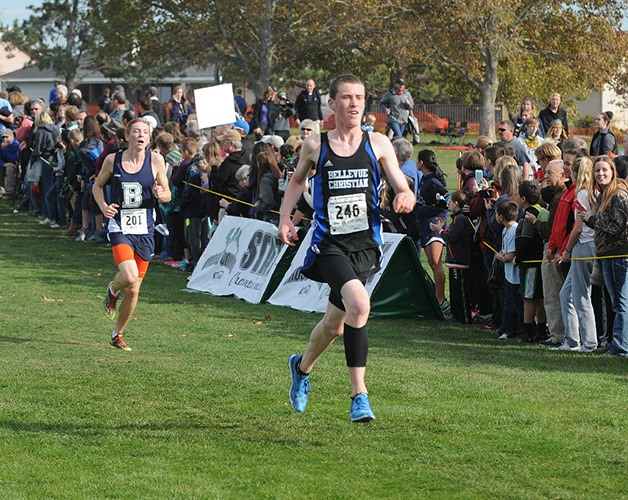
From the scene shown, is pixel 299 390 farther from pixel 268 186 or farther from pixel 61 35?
pixel 61 35

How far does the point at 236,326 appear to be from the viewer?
13.4 metres

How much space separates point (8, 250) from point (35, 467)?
14365mm

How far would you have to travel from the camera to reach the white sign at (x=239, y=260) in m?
15.7

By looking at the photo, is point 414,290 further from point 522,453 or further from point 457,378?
point 522,453

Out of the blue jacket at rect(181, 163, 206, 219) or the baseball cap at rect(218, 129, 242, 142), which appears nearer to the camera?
the baseball cap at rect(218, 129, 242, 142)

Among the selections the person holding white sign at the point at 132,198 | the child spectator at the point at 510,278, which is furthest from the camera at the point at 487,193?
the person holding white sign at the point at 132,198

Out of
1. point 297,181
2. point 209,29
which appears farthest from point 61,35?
point 297,181

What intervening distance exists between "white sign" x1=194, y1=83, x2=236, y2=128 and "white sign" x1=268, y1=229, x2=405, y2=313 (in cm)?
664

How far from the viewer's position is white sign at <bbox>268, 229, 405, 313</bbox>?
13828 millimetres

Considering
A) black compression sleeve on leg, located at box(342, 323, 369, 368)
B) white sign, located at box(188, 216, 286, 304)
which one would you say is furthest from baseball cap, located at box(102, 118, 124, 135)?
black compression sleeve on leg, located at box(342, 323, 369, 368)

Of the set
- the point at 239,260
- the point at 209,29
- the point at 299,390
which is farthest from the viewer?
the point at 209,29

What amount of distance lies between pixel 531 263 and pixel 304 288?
3659mm

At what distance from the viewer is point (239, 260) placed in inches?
647

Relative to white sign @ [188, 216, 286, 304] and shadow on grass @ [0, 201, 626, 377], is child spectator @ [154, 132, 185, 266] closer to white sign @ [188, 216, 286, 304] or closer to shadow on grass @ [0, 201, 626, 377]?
shadow on grass @ [0, 201, 626, 377]
